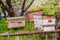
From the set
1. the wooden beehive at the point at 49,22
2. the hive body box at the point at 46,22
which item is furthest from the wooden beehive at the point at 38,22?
the wooden beehive at the point at 49,22

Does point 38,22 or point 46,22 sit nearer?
point 46,22

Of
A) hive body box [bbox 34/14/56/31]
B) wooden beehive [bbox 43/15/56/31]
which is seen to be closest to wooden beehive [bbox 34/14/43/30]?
hive body box [bbox 34/14/56/31]

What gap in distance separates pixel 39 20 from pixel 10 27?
0.74 meters

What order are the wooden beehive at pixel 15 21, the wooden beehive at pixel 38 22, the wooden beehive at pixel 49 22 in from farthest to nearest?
1. the wooden beehive at pixel 15 21
2. the wooden beehive at pixel 38 22
3. the wooden beehive at pixel 49 22

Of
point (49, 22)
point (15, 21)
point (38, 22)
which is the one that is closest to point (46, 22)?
point (49, 22)

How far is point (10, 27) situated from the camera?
479 centimetres

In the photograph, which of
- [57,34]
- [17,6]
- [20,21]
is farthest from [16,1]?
[57,34]

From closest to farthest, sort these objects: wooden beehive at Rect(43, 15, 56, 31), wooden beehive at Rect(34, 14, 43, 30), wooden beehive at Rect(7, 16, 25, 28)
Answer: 1. wooden beehive at Rect(43, 15, 56, 31)
2. wooden beehive at Rect(34, 14, 43, 30)
3. wooden beehive at Rect(7, 16, 25, 28)

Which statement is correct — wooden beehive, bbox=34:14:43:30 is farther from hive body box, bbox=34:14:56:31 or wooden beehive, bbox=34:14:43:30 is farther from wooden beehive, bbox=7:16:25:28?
wooden beehive, bbox=7:16:25:28

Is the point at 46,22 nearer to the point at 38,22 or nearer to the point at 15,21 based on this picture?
the point at 38,22

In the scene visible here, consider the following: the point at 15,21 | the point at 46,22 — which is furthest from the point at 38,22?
the point at 15,21

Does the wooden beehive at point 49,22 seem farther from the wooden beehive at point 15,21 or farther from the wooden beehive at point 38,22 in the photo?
the wooden beehive at point 15,21

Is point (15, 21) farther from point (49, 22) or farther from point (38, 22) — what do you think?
point (49, 22)

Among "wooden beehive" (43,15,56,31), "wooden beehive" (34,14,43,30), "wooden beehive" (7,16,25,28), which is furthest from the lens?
"wooden beehive" (7,16,25,28)
